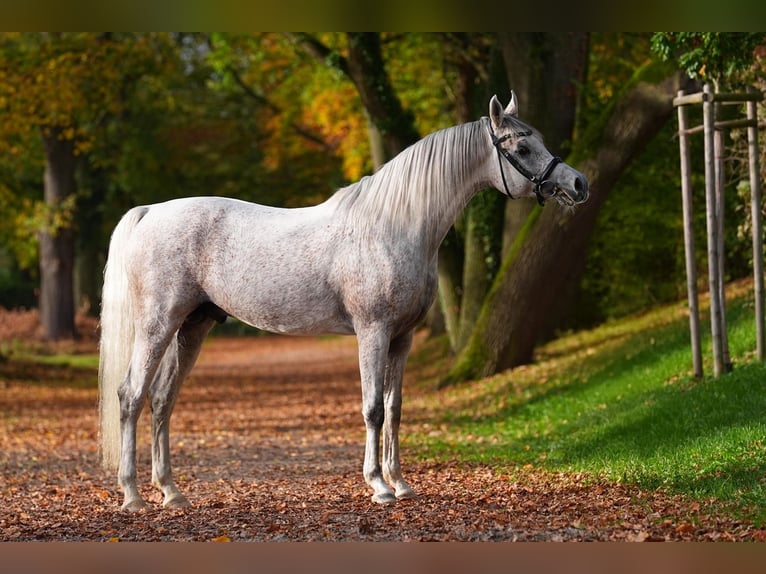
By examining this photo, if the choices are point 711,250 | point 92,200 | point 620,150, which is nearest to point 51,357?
point 92,200

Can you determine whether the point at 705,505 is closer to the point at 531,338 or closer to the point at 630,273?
the point at 531,338

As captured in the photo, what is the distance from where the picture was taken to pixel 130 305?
7.95m

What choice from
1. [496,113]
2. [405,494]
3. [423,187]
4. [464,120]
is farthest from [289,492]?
[464,120]

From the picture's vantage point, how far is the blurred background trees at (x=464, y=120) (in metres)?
15.0

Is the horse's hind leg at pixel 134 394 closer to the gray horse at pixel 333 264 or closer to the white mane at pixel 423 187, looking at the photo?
the gray horse at pixel 333 264

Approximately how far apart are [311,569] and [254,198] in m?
32.5

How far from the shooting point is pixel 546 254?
1516 centimetres

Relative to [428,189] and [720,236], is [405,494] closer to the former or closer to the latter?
[428,189]

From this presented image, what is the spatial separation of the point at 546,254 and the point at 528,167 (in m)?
7.95

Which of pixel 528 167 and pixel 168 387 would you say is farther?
pixel 168 387

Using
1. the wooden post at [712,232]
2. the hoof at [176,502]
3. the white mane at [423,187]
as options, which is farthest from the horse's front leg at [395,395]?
the wooden post at [712,232]

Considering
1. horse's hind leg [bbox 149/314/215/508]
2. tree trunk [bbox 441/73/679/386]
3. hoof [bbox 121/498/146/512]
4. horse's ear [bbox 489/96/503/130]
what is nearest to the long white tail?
horse's hind leg [bbox 149/314/215/508]

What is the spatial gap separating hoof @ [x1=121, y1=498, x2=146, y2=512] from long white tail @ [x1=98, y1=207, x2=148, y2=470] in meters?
0.42
